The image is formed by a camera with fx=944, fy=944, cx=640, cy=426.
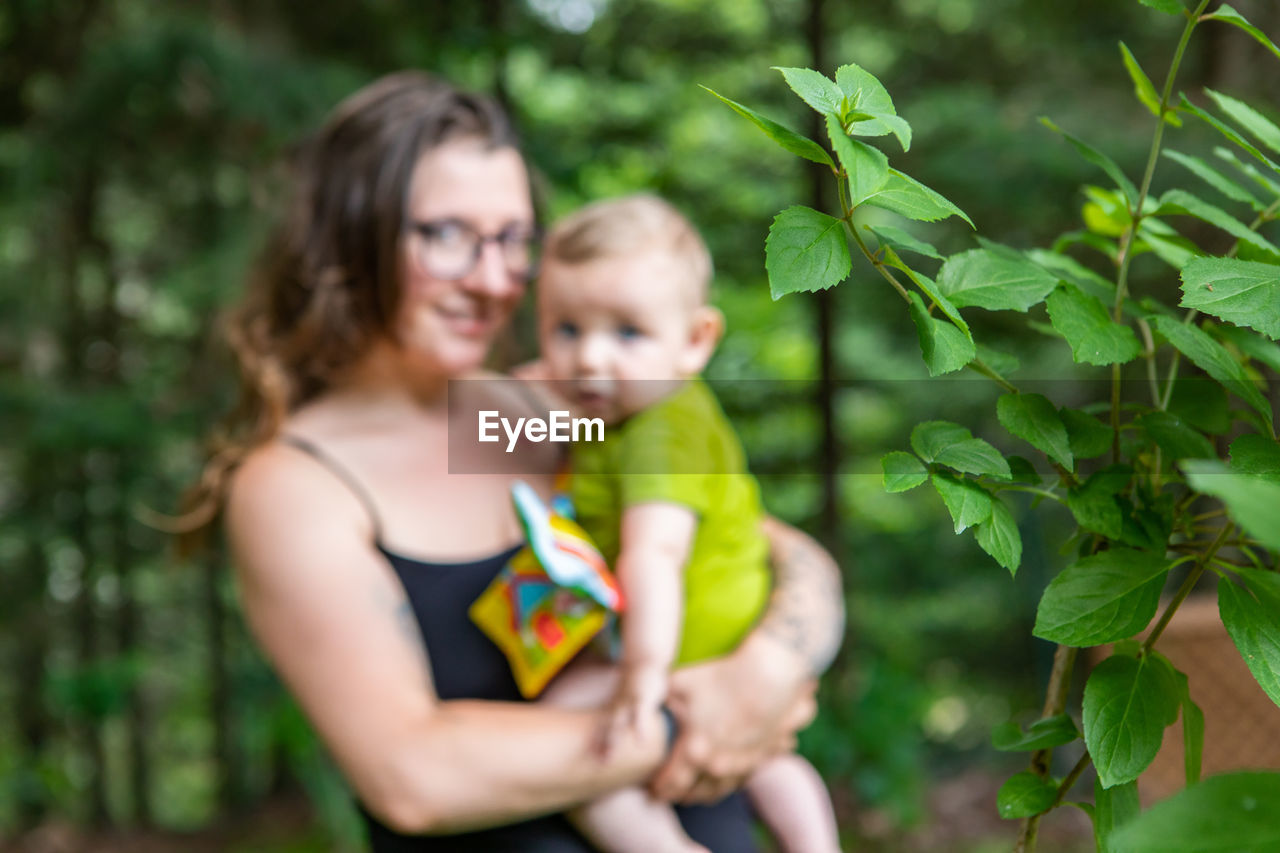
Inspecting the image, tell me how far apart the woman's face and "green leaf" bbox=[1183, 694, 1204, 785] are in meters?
1.17

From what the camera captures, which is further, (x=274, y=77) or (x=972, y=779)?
(x=972, y=779)

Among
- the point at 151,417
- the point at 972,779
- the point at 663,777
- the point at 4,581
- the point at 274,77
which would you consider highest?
the point at 274,77

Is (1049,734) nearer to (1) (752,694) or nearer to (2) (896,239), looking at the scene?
(2) (896,239)

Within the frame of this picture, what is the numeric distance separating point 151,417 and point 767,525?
3863mm

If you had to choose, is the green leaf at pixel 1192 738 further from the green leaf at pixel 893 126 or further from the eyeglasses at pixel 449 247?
the eyeglasses at pixel 449 247

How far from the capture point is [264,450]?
4.73 ft

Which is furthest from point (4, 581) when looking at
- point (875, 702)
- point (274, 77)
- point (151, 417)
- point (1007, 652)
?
point (1007, 652)

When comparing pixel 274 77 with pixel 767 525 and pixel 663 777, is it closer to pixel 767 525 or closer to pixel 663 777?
pixel 767 525

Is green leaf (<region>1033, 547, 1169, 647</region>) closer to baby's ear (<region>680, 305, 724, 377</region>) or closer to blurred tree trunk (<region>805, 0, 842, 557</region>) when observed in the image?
baby's ear (<region>680, 305, 724, 377</region>)

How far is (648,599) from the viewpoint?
129 centimetres

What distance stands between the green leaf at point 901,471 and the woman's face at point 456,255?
1112 millimetres

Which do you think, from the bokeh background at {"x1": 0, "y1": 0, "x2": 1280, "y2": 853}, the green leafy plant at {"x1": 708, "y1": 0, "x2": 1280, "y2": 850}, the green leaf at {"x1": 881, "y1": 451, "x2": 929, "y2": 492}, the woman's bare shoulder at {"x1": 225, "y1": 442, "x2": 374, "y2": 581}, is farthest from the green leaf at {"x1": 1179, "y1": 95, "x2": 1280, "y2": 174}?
the bokeh background at {"x1": 0, "y1": 0, "x2": 1280, "y2": 853}

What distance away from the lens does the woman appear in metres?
1.25

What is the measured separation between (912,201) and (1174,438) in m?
0.20
